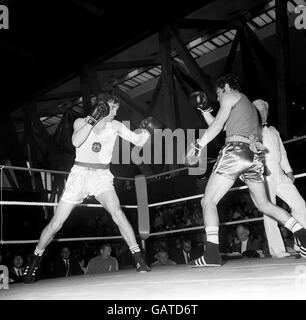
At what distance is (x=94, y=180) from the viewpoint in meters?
2.62

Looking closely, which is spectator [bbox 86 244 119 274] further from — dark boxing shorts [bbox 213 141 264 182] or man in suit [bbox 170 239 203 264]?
dark boxing shorts [bbox 213 141 264 182]

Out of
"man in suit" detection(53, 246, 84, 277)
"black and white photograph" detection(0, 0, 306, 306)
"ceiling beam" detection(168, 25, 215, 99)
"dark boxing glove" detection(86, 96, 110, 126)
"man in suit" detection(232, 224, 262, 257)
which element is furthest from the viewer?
"ceiling beam" detection(168, 25, 215, 99)

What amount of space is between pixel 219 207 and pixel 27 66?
4.66 metres

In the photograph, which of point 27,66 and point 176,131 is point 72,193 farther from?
point 27,66

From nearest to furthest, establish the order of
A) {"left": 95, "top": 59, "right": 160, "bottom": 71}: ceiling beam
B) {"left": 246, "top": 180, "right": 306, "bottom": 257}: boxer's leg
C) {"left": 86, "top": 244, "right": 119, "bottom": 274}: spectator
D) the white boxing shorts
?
{"left": 246, "top": 180, "right": 306, "bottom": 257}: boxer's leg, the white boxing shorts, {"left": 86, "top": 244, "right": 119, "bottom": 274}: spectator, {"left": 95, "top": 59, "right": 160, "bottom": 71}: ceiling beam

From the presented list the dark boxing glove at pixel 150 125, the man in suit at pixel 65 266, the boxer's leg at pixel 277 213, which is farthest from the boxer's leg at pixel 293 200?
the man in suit at pixel 65 266

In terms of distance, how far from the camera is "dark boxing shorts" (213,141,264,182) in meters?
2.26

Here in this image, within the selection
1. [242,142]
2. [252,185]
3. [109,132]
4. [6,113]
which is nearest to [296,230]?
[252,185]

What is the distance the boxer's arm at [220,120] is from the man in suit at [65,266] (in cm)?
352

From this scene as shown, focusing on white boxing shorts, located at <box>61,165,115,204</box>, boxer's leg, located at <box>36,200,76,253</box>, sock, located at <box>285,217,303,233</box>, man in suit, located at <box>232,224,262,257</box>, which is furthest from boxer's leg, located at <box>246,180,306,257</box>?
man in suit, located at <box>232,224,262,257</box>

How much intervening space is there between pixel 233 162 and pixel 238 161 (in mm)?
27

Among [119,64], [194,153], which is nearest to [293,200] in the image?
[194,153]

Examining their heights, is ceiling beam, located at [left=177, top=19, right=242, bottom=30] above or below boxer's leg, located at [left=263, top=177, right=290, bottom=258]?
above

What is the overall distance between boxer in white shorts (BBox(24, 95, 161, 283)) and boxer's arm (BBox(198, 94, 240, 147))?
2.11ft
